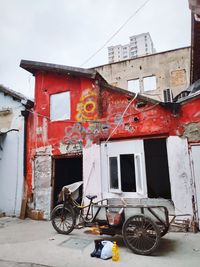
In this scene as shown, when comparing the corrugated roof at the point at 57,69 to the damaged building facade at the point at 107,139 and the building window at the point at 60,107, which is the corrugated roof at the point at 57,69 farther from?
the building window at the point at 60,107

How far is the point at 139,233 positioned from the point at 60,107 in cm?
564

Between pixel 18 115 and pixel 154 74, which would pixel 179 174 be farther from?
pixel 154 74

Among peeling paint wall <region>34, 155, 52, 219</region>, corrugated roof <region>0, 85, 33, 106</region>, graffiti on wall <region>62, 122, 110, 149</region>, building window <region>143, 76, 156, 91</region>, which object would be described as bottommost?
peeling paint wall <region>34, 155, 52, 219</region>

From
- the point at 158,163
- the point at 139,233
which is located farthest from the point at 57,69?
the point at 139,233

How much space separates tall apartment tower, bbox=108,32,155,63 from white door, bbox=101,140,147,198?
53635mm

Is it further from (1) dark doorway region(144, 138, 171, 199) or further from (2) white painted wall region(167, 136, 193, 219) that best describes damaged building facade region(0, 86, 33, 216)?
(2) white painted wall region(167, 136, 193, 219)

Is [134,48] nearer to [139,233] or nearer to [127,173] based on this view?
[127,173]

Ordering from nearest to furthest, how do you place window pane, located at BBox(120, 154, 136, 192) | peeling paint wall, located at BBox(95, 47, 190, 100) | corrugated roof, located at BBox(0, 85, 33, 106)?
window pane, located at BBox(120, 154, 136, 192), corrugated roof, located at BBox(0, 85, 33, 106), peeling paint wall, located at BBox(95, 47, 190, 100)

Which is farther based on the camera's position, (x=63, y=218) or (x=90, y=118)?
(x=90, y=118)

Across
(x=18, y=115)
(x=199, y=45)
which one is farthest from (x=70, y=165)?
(x=199, y=45)

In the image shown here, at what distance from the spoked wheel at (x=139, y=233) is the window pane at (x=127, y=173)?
2322 millimetres

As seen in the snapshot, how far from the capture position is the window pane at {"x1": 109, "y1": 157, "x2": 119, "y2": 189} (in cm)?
732

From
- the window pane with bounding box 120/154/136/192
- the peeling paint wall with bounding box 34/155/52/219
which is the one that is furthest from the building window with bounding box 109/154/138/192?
the peeling paint wall with bounding box 34/155/52/219

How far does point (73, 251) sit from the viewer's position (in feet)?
16.2
